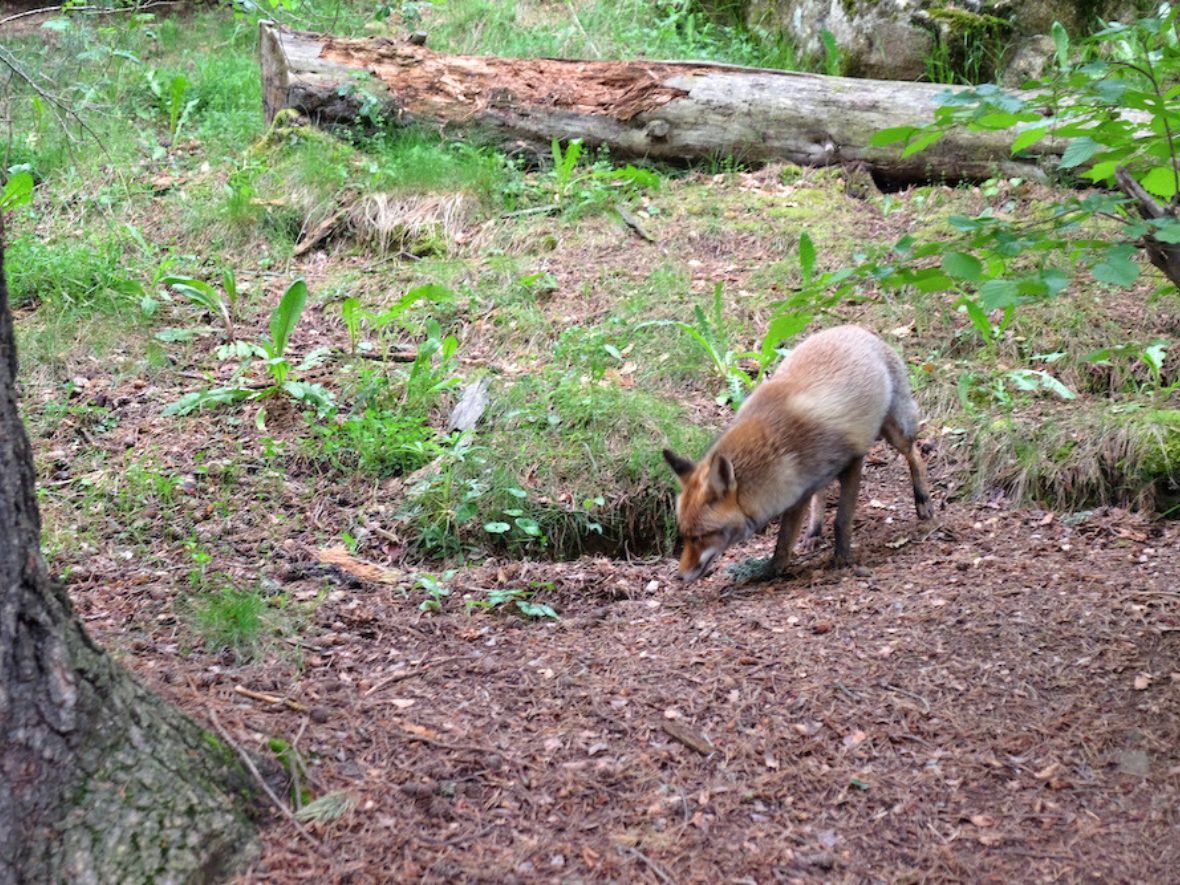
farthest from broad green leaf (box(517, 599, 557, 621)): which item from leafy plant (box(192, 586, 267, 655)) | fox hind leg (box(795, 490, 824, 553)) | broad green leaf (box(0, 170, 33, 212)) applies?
broad green leaf (box(0, 170, 33, 212))

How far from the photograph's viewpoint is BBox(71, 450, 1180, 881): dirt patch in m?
3.33

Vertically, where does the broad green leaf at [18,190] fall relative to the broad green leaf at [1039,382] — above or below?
above

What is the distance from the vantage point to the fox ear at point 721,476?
223 inches

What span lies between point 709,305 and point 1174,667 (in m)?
4.97

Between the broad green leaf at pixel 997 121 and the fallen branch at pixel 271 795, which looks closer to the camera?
the fallen branch at pixel 271 795

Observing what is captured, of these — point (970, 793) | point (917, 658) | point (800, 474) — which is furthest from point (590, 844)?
point (800, 474)

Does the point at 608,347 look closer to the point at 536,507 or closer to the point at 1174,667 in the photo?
the point at 536,507

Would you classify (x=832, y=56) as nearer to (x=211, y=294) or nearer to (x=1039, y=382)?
(x=1039, y=382)

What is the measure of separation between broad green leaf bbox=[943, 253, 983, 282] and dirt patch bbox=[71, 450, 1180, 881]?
1.78 meters

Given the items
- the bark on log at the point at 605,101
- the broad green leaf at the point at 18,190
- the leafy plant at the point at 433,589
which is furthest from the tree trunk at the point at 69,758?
the bark on log at the point at 605,101

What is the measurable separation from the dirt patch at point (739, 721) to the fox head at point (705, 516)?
289mm

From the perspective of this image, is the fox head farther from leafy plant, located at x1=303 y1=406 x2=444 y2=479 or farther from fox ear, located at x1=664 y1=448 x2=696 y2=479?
leafy plant, located at x1=303 y1=406 x2=444 y2=479

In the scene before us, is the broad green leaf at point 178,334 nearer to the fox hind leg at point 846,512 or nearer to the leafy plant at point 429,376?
the leafy plant at point 429,376

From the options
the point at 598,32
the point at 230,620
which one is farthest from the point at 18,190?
the point at 598,32
